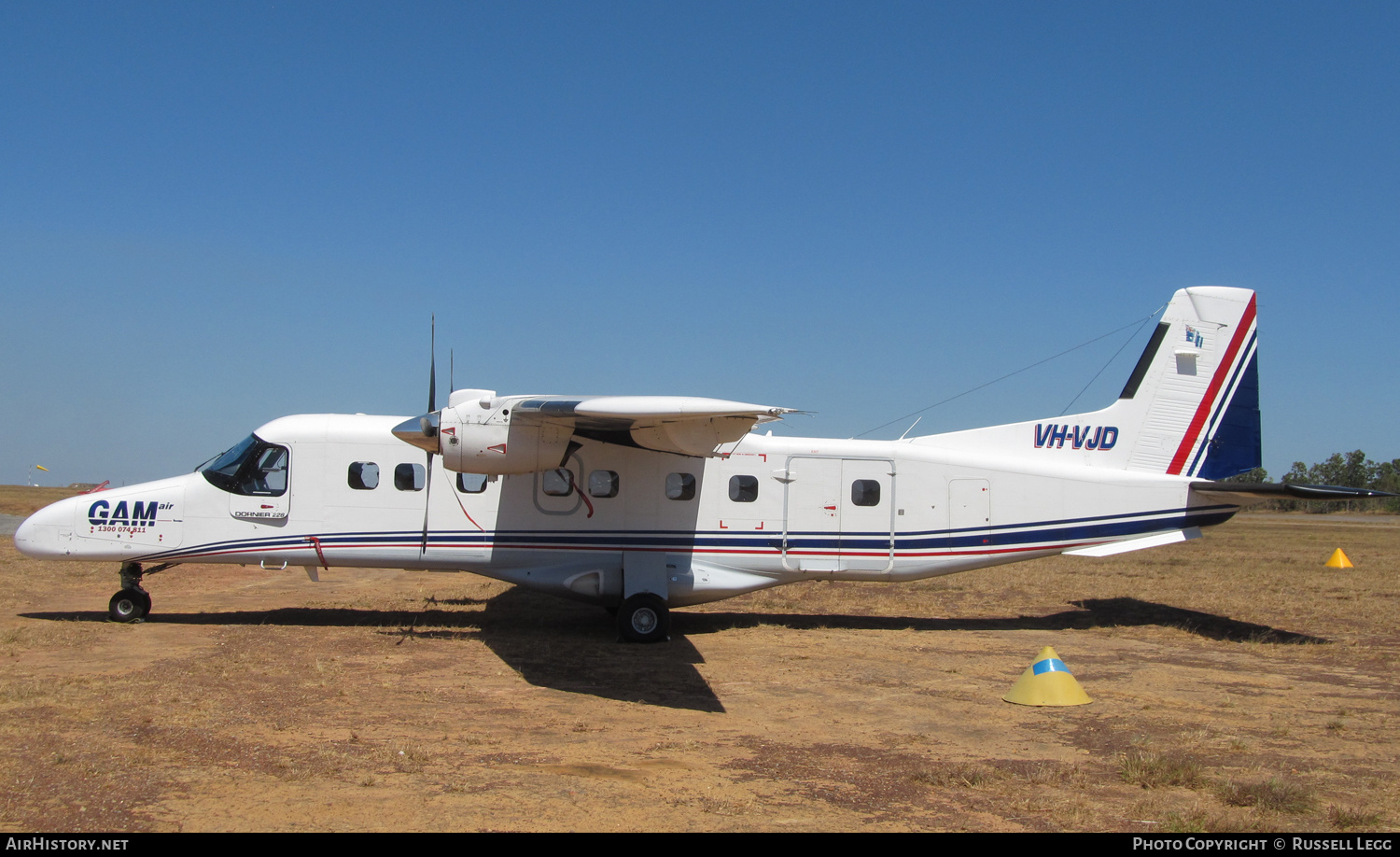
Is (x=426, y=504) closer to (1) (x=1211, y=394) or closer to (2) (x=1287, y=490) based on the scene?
(2) (x=1287, y=490)

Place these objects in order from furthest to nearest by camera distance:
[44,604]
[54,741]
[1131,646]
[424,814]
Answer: [44,604], [1131,646], [54,741], [424,814]

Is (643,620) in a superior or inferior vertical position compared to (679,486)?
inferior

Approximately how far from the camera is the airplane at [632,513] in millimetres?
11195

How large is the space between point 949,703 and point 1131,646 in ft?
14.8

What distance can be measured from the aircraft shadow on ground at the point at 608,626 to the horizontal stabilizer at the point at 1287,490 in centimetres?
197

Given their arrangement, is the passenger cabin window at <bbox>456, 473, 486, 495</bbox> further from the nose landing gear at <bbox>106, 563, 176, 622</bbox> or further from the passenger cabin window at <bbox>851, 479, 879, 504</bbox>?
the passenger cabin window at <bbox>851, 479, 879, 504</bbox>

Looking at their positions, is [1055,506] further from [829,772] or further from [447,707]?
[447,707]

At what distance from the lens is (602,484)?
11375 millimetres

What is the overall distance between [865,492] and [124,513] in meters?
9.40

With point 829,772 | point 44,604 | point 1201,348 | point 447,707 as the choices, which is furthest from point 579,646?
point 1201,348

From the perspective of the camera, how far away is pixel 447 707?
759 cm

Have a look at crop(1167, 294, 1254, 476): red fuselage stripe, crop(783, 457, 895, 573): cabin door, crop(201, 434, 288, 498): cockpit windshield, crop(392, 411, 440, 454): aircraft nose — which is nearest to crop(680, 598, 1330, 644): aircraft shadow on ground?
crop(783, 457, 895, 573): cabin door

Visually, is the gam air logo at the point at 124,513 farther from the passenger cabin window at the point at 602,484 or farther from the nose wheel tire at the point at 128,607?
the passenger cabin window at the point at 602,484

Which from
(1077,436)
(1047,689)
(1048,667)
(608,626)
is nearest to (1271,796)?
(1047,689)
